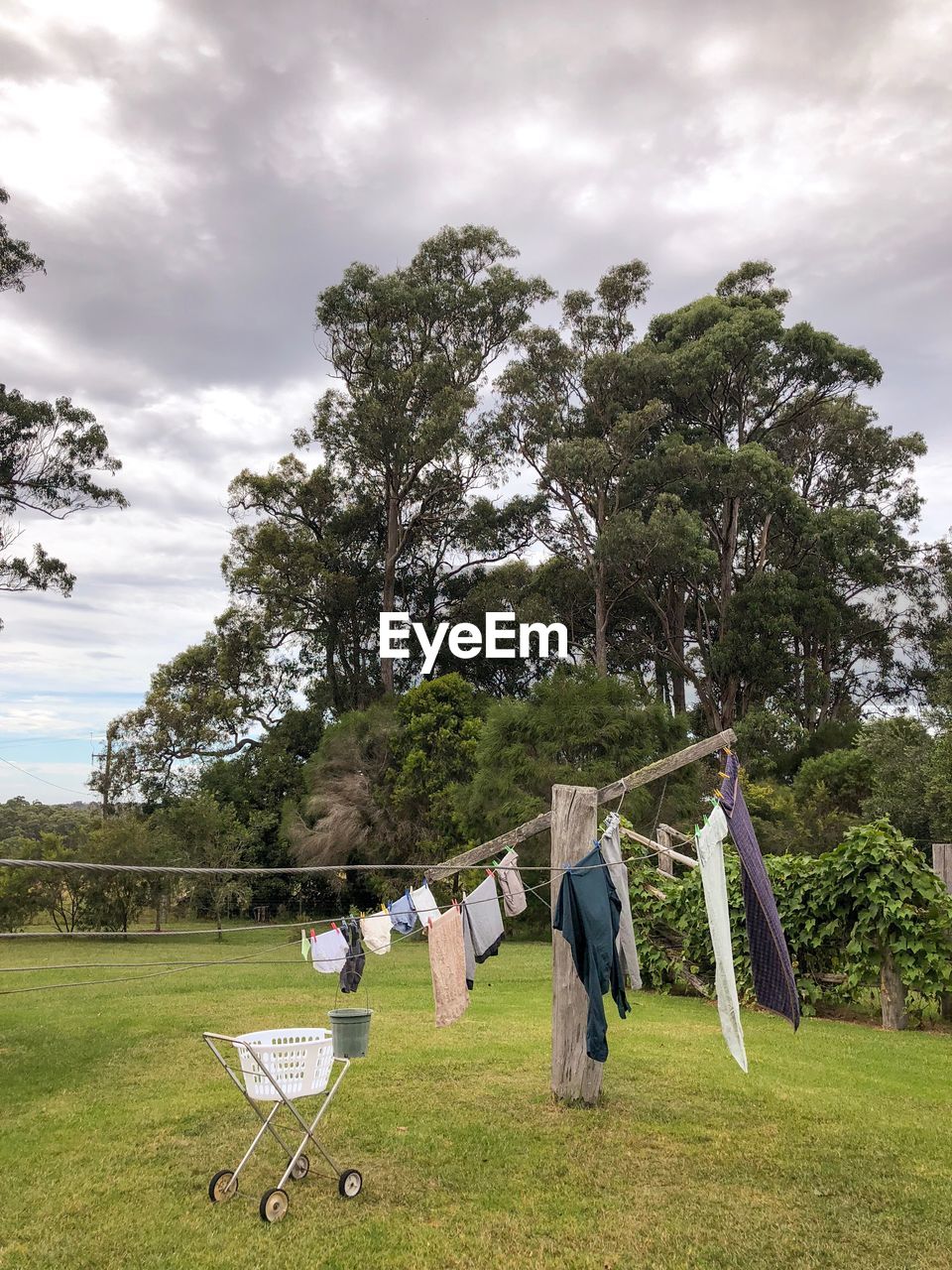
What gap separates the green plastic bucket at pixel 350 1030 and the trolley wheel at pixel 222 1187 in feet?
4.87

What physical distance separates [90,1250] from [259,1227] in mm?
784

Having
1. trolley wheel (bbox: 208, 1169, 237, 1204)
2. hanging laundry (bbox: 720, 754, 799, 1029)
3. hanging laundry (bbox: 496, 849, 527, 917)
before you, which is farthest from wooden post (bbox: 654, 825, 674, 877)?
trolley wheel (bbox: 208, 1169, 237, 1204)

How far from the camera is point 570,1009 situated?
6496mm

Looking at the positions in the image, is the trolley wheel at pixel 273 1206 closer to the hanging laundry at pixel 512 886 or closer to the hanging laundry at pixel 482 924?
the hanging laundry at pixel 482 924

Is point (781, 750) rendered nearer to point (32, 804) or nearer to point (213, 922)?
point (213, 922)

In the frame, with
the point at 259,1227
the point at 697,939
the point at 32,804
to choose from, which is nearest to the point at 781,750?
the point at 697,939

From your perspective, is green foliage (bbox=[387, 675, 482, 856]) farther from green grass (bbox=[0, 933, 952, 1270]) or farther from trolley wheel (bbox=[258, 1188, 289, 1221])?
trolley wheel (bbox=[258, 1188, 289, 1221])

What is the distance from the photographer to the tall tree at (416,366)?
3122 cm

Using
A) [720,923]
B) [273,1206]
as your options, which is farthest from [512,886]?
[273,1206]

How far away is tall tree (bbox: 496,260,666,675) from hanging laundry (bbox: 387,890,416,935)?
2027cm

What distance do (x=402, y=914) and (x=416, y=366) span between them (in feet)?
85.7

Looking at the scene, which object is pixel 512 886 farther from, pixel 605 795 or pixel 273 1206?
pixel 273 1206

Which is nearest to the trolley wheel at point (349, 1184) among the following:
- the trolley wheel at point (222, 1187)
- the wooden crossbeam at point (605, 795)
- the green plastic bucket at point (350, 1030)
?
the trolley wheel at point (222, 1187)

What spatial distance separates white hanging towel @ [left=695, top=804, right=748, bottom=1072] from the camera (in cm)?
525
